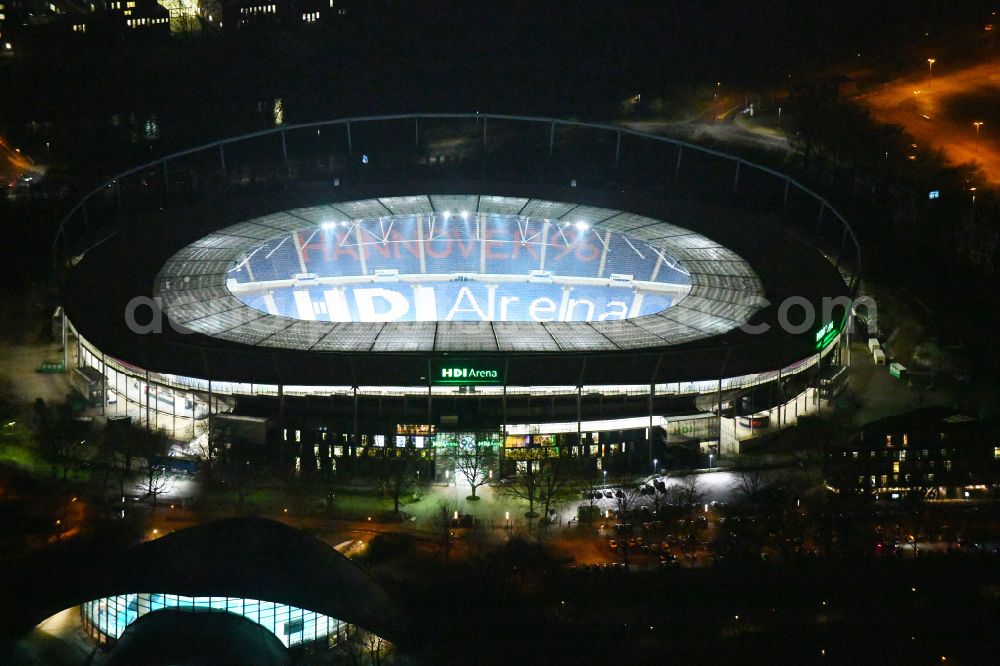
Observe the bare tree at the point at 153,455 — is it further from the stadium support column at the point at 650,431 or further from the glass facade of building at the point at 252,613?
the stadium support column at the point at 650,431

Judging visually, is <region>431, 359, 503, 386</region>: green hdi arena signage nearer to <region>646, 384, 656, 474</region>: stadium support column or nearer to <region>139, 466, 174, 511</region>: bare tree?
<region>646, 384, 656, 474</region>: stadium support column

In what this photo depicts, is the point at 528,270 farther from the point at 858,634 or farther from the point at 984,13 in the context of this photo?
the point at 984,13

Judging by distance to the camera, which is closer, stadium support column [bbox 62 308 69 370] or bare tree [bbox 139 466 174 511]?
bare tree [bbox 139 466 174 511]

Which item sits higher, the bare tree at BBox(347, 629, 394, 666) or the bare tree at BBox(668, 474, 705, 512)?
the bare tree at BBox(668, 474, 705, 512)

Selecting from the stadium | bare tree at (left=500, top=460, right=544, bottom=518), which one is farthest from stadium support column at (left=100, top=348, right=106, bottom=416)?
bare tree at (left=500, top=460, right=544, bottom=518)

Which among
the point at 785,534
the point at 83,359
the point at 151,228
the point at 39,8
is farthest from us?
the point at 39,8

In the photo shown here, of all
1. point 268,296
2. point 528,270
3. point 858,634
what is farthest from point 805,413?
point 268,296

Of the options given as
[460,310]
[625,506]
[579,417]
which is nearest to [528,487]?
[625,506]

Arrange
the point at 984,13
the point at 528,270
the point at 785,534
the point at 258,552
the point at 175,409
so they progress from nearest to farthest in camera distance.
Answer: the point at 258,552 → the point at 785,534 → the point at 175,409 → the point at 528,270 → the point at 984,13

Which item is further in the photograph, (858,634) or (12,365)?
(12,365)
